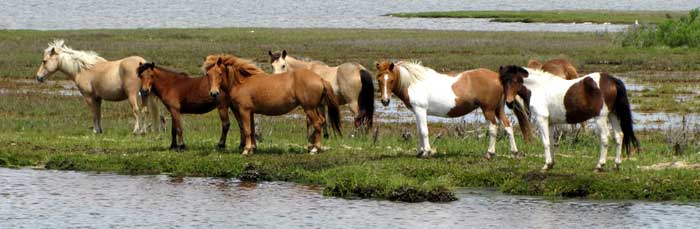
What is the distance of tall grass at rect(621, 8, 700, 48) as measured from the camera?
140 feet

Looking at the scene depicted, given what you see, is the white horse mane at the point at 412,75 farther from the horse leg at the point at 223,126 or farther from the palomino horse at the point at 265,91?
the horse leg at the point at 223,126

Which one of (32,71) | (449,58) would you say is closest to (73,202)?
(32,71)

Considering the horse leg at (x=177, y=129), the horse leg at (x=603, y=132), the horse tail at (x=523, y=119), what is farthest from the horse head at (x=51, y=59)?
the horse leg at (x=603, y=132)

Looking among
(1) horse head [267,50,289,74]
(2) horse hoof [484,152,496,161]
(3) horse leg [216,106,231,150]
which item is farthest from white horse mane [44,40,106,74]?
(2) horse hoof [484,152,496,161]

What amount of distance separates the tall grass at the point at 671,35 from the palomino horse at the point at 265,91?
27563 millimetres

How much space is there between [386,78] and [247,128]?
2.22 m

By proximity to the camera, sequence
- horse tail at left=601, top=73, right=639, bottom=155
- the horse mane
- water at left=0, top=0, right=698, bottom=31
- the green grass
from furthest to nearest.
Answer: the green grass
water at left=0, top=0, right=698, bottom=31
the horse mane
horse tail at left=601, top=73, right=639, bottom=155

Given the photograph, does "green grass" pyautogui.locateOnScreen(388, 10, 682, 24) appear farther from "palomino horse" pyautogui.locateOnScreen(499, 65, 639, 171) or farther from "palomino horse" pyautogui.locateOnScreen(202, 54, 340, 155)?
"palomino horse" pyautogui.locateOnScreen(499, 65, 639, 171)

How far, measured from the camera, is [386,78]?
1673cm

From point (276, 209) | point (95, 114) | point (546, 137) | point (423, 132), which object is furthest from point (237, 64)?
point (546, 137)

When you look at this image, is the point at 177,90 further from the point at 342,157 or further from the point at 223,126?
the point at 342,157

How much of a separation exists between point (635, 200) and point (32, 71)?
23501 mm

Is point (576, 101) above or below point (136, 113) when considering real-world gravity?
above

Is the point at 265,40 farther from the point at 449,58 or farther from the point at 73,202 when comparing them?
the point at 73,202
